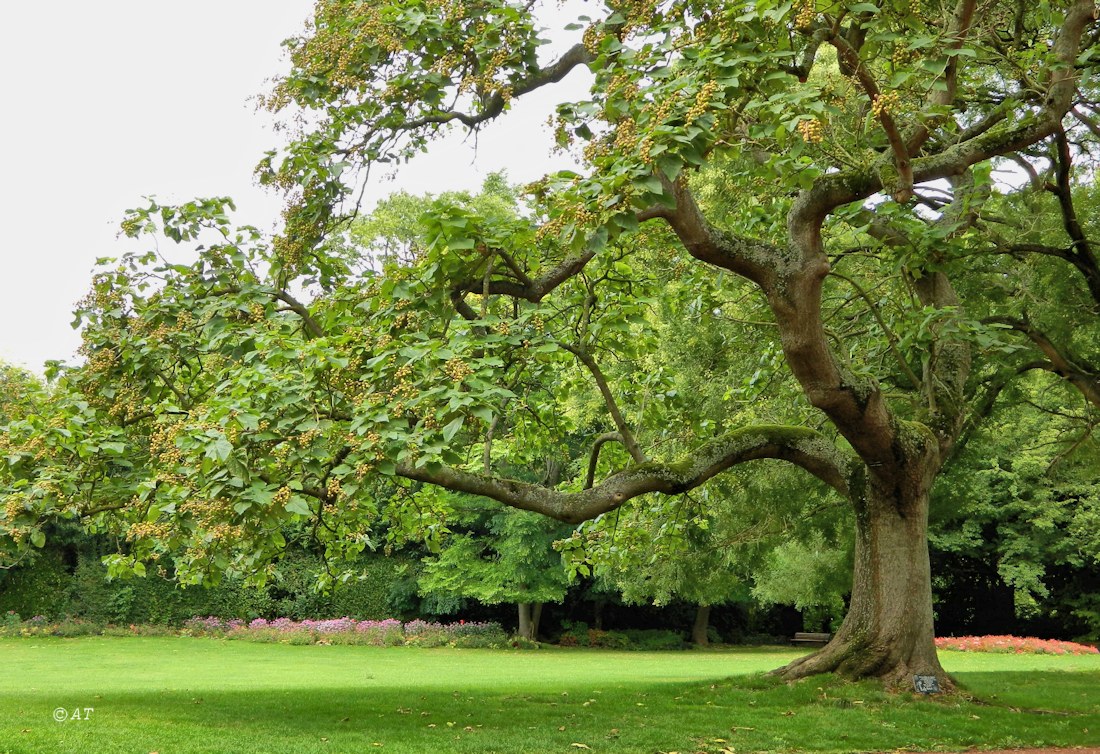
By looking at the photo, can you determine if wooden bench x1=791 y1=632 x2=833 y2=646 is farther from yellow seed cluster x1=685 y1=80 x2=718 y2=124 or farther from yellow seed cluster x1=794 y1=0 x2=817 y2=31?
yellow seed cluster x1=685 y1=80 x2=718 y2=124

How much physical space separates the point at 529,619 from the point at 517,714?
1919cm

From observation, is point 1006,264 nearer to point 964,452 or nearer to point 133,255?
point 964,452

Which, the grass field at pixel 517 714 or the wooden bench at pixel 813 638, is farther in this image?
the wooden bench at pixel 813 638

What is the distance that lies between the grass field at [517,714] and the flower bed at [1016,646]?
978 cm

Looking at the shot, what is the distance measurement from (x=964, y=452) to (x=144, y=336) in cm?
Answer: 1108

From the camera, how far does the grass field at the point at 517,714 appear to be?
762 cm

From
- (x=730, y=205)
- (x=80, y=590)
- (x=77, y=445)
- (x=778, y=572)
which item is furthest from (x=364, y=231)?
(x=77, y=445)

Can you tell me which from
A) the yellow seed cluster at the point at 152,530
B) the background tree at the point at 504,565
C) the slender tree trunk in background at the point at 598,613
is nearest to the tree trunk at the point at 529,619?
the background tree at the point at 504,565

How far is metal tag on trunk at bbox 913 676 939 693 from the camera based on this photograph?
9.73 m

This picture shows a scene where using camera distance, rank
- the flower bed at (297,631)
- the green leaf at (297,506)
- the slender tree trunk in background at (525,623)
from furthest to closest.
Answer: the slender tree trunk in background at (525,623)
the flower bed at (297,631)
the green leaf at (297,506)

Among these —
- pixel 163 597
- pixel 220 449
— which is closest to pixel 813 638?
pixel 163 597

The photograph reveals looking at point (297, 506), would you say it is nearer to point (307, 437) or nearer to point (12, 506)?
point (307, 437)

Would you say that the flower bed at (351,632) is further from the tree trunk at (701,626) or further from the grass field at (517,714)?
the grass field at (517,714)

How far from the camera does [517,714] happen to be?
30.8 ft
